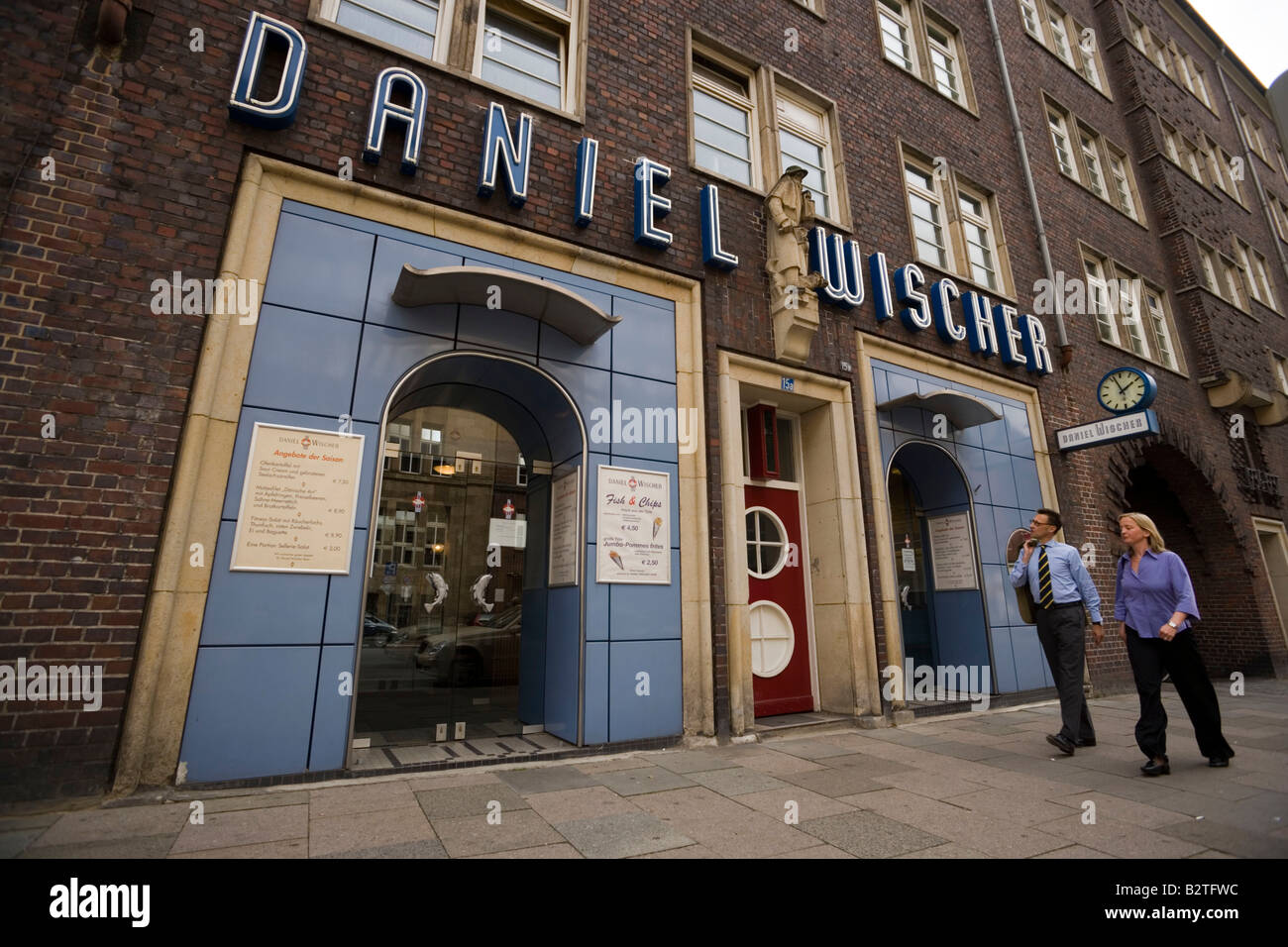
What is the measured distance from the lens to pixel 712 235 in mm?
7203

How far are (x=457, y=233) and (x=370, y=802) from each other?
15.6 feet

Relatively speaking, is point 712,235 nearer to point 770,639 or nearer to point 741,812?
point 770,639

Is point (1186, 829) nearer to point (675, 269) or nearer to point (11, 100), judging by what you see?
point (675, 269)

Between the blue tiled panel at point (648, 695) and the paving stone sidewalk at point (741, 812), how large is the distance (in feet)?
0.89

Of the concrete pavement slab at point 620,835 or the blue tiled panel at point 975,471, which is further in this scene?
the blue tiled panel at point 975,471

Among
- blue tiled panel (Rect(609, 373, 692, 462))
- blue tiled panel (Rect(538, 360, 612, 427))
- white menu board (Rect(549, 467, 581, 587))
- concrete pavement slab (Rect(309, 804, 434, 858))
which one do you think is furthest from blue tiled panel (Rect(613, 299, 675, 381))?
concrete pavement slab (Rect(309, 804, 434, 858))

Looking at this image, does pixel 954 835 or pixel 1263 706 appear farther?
pixel 1263 706

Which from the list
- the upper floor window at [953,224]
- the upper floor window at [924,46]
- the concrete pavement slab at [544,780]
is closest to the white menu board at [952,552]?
the upper floor window at [953,224]

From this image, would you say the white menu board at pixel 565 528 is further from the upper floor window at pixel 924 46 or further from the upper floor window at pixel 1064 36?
the upper floor window at pixel 1064 36

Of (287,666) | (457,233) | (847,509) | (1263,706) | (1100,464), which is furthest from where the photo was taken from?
(1100,464)

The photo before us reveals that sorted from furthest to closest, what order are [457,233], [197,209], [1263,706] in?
[1263,706]
[457,233]
[197,209]

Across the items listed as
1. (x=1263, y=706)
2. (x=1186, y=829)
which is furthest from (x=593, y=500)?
(x=1263, y=706)

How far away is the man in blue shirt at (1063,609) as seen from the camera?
5547mm

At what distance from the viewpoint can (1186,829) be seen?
11.5 feet
